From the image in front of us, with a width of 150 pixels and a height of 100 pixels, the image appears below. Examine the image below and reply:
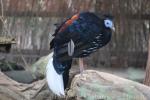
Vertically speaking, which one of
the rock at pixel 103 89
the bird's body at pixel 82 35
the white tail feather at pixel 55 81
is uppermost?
the bird's body at pixel 82 35

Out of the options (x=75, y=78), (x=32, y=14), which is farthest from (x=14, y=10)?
(x=75, y=78)

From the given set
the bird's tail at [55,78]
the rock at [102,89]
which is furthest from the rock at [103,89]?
the bird's tail at [55,78]

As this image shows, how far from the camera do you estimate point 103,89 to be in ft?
12.8

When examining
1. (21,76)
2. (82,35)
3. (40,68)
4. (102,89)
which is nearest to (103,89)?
(102,89)

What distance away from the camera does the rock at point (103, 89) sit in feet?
12.6

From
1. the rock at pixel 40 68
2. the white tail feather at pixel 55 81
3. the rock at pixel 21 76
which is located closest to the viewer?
the white tail feather at pixel 55 81

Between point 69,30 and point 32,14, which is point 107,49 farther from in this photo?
point 69,30

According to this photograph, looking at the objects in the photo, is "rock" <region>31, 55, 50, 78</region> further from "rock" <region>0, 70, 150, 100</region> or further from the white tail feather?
the white tail feather

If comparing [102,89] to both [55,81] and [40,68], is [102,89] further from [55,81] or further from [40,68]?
[40,68]

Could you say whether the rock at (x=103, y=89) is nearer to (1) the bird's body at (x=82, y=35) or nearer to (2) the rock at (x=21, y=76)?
(1) the bird's body at (x=82, y=35)

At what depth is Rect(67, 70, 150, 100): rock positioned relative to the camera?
3.85m

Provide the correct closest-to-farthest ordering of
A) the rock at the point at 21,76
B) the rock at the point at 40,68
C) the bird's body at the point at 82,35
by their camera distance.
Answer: the bird's body at the point at 82,35
the rock at the point at 21,76
the rock at the point at 40,68

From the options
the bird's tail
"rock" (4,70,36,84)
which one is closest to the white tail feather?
the bird's tail

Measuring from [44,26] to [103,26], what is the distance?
405 centimetres
